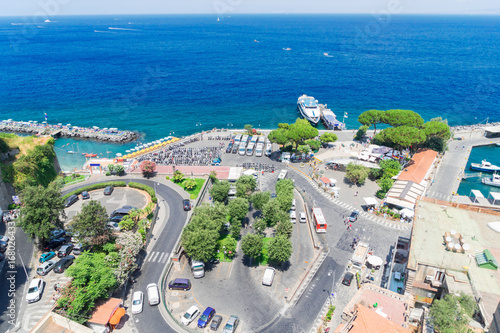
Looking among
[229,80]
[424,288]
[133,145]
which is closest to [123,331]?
[424,288]

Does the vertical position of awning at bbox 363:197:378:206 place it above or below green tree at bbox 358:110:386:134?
below

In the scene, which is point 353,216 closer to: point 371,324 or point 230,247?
point 230,247

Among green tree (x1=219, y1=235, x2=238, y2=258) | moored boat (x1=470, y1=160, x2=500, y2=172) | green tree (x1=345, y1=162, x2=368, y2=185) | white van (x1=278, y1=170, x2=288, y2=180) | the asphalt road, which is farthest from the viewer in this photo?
moored boat (x1=470, y1=160, x2=500, y2=172)

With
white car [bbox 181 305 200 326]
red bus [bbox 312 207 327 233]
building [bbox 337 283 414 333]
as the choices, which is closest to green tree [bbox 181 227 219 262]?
white car [bbox 181 305 200 326]

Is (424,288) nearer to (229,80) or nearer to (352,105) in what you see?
(352,105)

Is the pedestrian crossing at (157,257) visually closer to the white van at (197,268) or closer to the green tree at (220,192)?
the white van at (197,268)

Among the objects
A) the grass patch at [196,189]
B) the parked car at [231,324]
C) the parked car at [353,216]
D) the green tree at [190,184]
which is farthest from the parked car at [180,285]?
the parked car at [353,216]

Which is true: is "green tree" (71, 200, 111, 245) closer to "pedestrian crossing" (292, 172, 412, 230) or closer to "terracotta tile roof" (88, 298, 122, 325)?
"terracotta tile roof" (88, 298, 122, 325)
